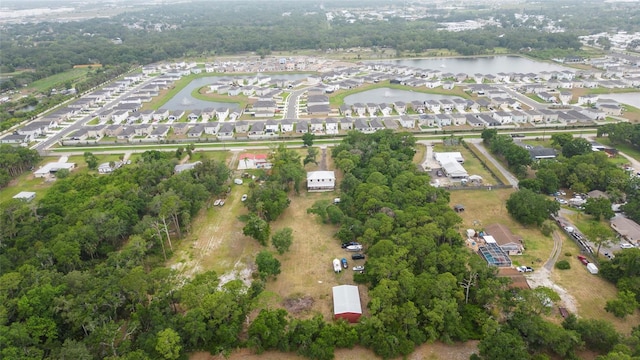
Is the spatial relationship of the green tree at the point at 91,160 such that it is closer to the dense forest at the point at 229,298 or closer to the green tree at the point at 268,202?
the dense forest at the point at 229,298

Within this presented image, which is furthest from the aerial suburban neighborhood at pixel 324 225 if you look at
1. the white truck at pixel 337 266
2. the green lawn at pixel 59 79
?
the green lawn at pixel 59 79

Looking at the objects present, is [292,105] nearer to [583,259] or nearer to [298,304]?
[298,304]

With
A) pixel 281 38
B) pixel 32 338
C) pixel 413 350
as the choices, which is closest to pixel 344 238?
pixel 413 350

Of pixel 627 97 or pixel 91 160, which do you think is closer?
pixel 91 160

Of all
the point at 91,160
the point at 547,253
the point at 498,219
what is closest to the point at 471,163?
the point at 498,219

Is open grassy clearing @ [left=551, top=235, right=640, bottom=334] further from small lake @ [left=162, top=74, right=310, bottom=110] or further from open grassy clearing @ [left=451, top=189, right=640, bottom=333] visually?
small lake @ [left=162, top=74, right=310, bottom=110]

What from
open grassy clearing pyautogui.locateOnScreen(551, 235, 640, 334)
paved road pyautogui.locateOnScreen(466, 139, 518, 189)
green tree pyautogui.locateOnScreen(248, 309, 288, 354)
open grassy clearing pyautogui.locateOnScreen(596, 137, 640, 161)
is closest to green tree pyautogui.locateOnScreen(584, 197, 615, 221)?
open grassy clearing pyautogui.locateOnScreen(551, 235, 640, 334)
